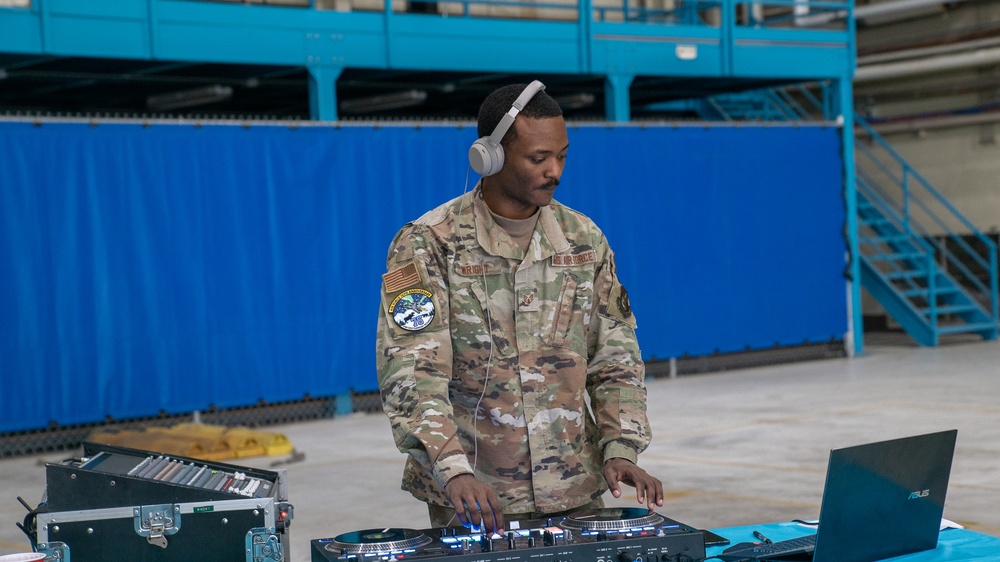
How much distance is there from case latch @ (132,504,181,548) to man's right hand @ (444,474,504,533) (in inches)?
27.2

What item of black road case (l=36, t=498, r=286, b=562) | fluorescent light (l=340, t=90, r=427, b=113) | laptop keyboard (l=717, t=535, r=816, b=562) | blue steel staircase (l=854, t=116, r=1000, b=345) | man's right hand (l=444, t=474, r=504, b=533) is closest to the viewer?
man's right hand (l=444, t=474, r=504, b=533)

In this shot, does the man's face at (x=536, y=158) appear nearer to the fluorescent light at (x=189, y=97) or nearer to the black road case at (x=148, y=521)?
the black road case at (x=148, y=521)

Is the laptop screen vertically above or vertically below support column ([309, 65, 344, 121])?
below

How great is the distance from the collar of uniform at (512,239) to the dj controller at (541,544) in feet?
2.33

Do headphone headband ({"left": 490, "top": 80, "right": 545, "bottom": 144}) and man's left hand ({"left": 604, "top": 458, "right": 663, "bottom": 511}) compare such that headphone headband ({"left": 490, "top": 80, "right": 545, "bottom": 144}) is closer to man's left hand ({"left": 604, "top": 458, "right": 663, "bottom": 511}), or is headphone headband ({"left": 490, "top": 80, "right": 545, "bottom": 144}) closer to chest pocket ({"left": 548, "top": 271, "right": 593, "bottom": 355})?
chest pocket ({"left": 548, "top": 271, "right": 593, "bottom": 355})

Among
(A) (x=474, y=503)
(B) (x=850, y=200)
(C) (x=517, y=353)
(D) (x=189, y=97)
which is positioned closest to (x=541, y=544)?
(A) (x=474, y=503)

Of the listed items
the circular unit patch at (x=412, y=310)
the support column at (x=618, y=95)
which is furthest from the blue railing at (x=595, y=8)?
the circular unit patch at (x=412, y=310)

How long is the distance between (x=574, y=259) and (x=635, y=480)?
62 cm

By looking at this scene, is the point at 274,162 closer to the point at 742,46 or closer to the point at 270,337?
the point at 270,337

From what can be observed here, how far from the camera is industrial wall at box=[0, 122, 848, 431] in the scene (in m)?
10.4

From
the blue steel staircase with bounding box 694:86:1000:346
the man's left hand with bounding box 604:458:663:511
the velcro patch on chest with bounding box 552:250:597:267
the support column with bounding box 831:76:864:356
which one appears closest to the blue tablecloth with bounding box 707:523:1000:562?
the man's left hand with bounding box 604:458:663:511

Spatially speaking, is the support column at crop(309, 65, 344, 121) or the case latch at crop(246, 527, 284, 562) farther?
the support column at crop(309, 65, 344, 121)

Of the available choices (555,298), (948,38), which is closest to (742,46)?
(948,38)

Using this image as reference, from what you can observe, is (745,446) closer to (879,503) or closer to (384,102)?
(879,503)
